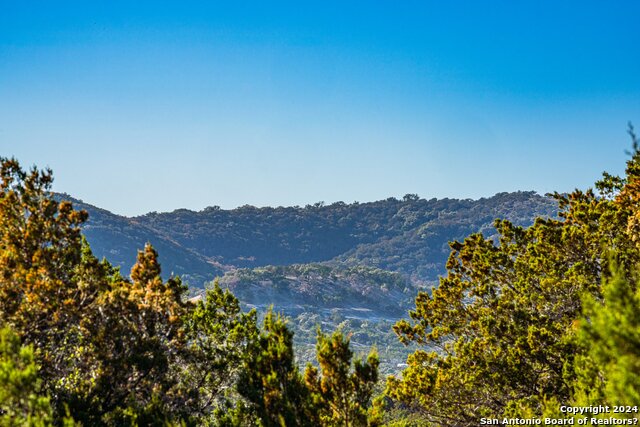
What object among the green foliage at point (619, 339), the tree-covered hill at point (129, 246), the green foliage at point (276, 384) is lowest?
the green foliage at point (276, 384)

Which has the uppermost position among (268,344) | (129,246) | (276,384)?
(129,246)

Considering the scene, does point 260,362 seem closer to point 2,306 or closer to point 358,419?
point 358,419

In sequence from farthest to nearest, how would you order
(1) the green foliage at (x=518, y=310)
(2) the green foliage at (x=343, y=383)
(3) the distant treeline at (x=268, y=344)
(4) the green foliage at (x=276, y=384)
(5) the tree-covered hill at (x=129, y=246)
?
(5) the tree-covered hill at (x=129, y=246) < (1) the green foliage at (x=518, y=310) < (2) the green foliage at (x=343, y=383) < (4) the green foliage at (x=276, y=384) < (3) the distant treeline at (x=268, y=344)

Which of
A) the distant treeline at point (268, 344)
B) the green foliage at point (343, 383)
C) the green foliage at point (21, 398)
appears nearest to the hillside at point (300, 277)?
the distant treeline at point (268, 344)

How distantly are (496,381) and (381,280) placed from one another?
121682 millimetres

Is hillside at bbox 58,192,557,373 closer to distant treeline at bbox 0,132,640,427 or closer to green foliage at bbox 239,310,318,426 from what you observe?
distant treeline at bbox 0,132,640,427

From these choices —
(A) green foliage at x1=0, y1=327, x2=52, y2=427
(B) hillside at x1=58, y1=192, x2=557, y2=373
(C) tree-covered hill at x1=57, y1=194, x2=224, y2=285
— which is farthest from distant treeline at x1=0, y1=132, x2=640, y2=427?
(C) tree-covered hill at x1=57, y1=194, x2=224, y2=285

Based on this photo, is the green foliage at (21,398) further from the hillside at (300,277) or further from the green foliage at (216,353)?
the hillside at (300,277)

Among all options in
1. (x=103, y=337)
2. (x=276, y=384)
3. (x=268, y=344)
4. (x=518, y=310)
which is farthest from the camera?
(x=518, y=310)

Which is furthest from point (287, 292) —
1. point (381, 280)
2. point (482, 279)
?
point (482, 279)

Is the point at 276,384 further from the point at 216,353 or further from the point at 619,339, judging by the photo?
the point at 619,339

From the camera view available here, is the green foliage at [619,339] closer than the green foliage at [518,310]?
Yes

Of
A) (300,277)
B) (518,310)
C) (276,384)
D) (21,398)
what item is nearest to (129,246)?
(300,277)

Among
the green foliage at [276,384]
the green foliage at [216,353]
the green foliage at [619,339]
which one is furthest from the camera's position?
the green foliage at [216,353]
